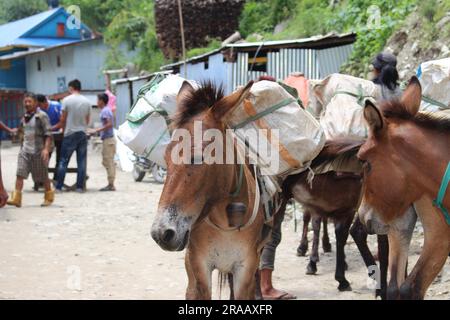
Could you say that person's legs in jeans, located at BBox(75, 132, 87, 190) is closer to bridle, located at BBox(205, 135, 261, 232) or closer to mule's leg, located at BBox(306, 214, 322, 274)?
mule's leg, located at BBox(306, 214, 322, 274)

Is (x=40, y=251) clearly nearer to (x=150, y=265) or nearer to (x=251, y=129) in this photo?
(x=150, y=265)

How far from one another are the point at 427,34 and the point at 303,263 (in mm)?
4363

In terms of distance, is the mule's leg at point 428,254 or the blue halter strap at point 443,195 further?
the mule's leg at point 428,254

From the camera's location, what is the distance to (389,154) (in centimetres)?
458

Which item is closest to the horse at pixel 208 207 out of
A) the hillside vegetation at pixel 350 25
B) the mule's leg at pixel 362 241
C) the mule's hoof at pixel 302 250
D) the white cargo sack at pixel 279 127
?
the white cargo sack at pixel 279 127

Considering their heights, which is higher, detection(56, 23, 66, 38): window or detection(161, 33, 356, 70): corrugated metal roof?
detection(56, 23, 66, 38): window

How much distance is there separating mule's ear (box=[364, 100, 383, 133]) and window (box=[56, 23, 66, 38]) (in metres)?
42.3

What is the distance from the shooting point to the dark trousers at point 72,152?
568 inches

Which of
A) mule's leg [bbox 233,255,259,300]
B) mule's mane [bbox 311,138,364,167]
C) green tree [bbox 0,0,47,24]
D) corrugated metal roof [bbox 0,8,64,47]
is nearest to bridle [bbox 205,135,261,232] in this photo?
mule's leg [bbox 233,255,259,300]

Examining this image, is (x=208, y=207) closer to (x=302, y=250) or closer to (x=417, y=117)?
(x=417, y=117)

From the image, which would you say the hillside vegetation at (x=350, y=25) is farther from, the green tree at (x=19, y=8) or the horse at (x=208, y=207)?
the green tree at (x=19, y=8)

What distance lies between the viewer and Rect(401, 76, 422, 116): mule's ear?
4.66 metres

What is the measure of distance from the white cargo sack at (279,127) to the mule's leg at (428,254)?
104 cm

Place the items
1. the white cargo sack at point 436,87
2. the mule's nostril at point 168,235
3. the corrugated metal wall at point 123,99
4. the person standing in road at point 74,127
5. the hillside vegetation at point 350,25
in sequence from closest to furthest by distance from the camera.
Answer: the mule's nostril at point 168,235, the white cargo sack at point 436,87, the hillside vegetation at point 350,25, the person standing in road at point 74,127, the corrugated metal wall at point 123,99
